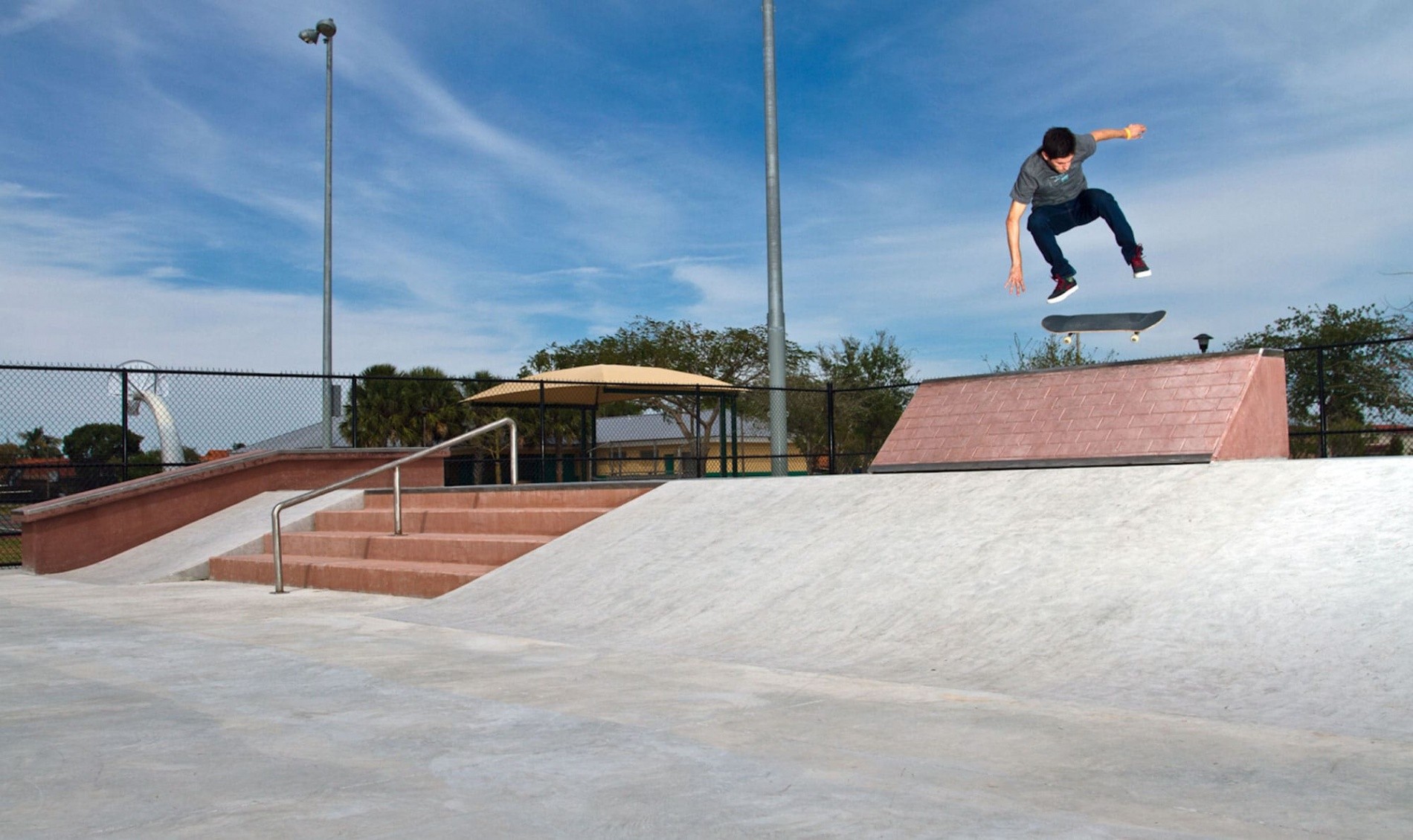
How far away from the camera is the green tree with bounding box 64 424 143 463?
13.8 meters

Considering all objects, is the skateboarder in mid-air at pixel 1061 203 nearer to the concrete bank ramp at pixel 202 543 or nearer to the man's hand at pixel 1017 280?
the man's hand at pixel 1017 280

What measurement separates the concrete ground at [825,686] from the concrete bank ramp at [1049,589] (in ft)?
0.07

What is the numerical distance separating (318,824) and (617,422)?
59.8 meters

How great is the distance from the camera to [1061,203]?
905 centimetres

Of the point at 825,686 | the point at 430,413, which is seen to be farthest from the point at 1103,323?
the point at 430,413

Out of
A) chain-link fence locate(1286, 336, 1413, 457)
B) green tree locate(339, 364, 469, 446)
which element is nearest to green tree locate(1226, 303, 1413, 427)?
chain-link fence locate(1286, 336, 1413, 457)

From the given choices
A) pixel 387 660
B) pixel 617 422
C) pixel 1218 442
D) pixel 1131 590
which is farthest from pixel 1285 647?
pixel 617 422

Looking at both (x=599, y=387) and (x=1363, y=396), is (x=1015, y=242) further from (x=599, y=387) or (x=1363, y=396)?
(x=599, y=387)

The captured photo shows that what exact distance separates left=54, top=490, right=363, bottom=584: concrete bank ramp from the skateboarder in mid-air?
A: 813cm

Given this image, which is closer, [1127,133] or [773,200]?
[1127,133]

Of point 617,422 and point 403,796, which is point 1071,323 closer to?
point 403,796

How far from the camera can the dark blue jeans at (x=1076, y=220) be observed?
8.98m

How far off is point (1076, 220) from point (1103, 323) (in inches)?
43.2

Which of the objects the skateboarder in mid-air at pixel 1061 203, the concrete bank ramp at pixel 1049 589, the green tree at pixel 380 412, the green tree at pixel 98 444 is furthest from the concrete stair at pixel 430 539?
the green tree at pixel 380 412
